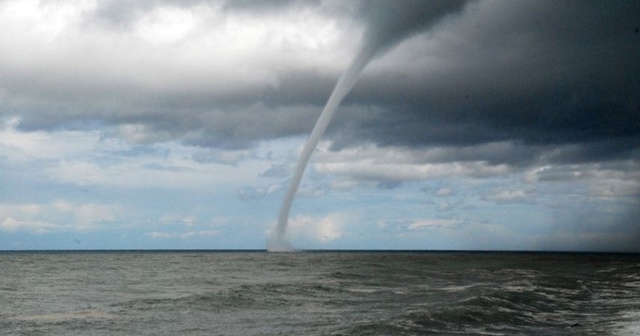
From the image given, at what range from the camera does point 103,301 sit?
36531 mm

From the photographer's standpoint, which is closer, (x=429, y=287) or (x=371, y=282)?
(x=429, y=287)

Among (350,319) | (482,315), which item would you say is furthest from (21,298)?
(482,315)

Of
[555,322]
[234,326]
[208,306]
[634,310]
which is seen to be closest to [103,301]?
[208,306]

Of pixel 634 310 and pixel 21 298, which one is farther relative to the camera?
pixel 21 298

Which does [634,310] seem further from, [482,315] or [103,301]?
[103,301]

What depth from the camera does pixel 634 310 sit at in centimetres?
3097

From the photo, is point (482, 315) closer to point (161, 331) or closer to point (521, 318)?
point (521, 318)

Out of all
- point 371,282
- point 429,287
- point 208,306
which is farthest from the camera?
point 371,282

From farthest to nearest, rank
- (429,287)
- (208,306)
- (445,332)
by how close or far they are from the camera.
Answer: (429,287)
(208,306)
(445,332)

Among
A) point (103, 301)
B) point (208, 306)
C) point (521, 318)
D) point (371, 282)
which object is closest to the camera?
point (521, 318)

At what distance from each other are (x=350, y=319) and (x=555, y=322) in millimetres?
8038

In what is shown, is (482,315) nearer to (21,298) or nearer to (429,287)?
(429,287)

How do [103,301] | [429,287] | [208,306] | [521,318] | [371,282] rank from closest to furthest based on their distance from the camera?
[521,318] < [208,306] < [103,301] < [429,287] < [371,282]

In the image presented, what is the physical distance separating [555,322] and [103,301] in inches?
883
